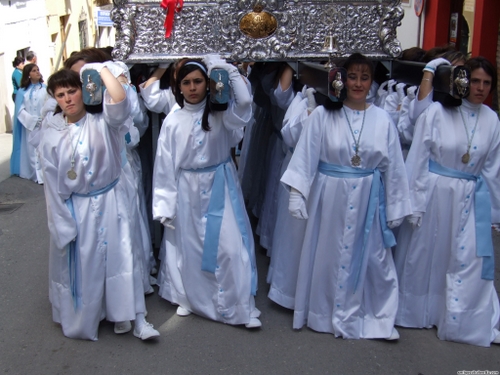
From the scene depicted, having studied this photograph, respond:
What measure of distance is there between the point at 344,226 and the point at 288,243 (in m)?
0.58

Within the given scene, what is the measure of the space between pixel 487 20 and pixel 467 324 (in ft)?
22.2

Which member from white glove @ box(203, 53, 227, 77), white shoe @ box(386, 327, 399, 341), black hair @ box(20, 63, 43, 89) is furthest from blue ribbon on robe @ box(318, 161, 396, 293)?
black hair @ box(20, 63, 43, 89)

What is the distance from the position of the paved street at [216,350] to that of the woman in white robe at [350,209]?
181 millimetres

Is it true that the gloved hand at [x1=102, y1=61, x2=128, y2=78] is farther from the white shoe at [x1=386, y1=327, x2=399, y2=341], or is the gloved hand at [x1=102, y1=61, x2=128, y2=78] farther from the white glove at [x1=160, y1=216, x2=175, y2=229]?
the white shoe at [x1=386, y1=327, x2=399, y2=341]

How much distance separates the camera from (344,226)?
423cm

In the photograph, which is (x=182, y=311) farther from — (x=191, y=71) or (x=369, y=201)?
(x=191, y=71)

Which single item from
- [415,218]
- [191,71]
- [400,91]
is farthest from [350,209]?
A: [191,71]

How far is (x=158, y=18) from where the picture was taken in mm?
4988

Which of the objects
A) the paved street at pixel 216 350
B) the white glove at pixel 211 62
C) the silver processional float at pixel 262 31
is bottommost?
the paved street at pixel 216 350

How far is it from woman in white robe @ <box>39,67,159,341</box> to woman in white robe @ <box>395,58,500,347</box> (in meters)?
1.87

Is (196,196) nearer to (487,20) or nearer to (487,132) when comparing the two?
(487,132)

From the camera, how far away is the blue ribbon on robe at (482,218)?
4250 millimetres

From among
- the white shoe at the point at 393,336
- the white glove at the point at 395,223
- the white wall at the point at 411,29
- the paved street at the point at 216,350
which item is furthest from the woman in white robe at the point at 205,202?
the white wall at the point at 411,29

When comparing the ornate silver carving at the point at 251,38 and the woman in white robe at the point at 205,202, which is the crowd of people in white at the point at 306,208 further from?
the ornate silver carving at the point at 251,38
